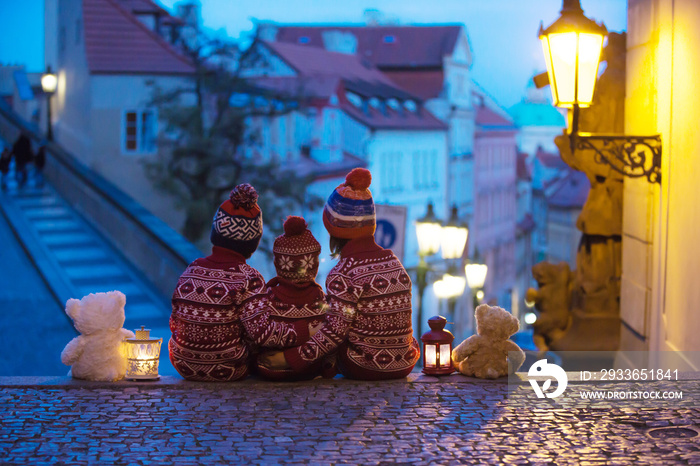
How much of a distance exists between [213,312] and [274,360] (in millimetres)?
492

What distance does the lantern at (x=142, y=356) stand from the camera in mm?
6277

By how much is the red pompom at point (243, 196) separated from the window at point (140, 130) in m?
25.9

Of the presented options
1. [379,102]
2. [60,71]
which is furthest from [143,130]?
[379,102]

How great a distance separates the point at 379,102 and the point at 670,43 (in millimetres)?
37357

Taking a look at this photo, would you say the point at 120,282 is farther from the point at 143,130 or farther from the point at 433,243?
the point at 143,130

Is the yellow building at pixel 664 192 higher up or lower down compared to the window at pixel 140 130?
lower down

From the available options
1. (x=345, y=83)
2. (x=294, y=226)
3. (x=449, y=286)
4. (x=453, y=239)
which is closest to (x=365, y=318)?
(x=294, y=226)

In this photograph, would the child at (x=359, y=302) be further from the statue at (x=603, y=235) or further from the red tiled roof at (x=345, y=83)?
the red tiled roof at (x=345, y=83)

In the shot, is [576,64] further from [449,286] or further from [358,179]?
[449,286]

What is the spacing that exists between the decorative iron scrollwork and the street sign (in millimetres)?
2872

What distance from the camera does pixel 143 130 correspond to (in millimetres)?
31609

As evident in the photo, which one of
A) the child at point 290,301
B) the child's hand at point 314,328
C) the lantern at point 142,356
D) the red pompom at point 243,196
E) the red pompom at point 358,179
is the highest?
the red pompom at point 358,179

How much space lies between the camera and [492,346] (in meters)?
Answer: 6.37

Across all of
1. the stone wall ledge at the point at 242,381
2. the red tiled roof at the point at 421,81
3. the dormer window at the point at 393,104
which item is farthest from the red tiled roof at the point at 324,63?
the stone wall ledge at the point at 242,381
